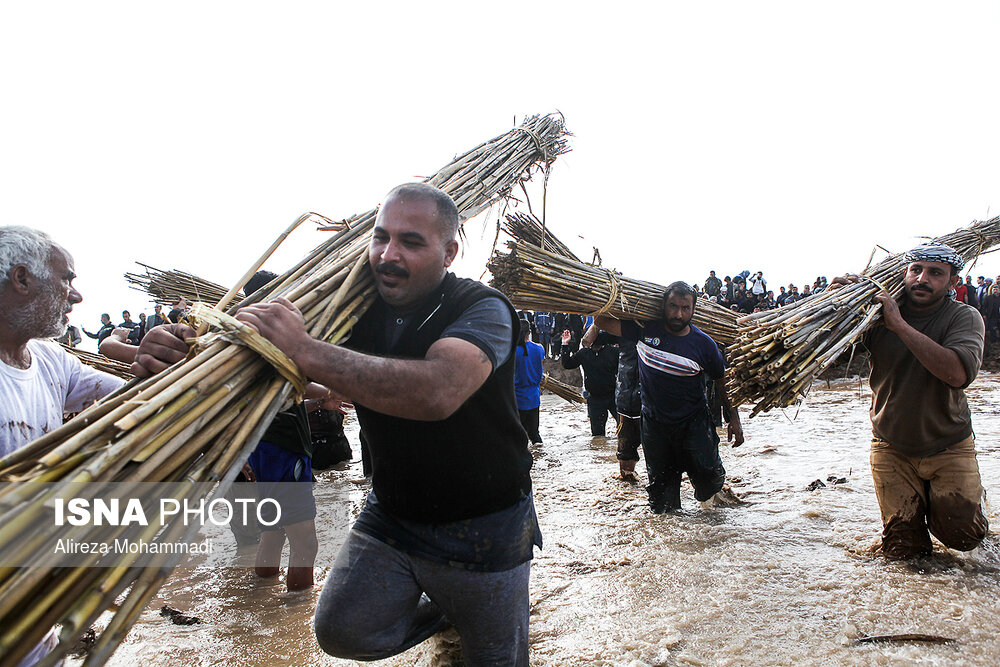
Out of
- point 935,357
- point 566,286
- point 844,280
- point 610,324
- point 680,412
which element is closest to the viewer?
point 935,357

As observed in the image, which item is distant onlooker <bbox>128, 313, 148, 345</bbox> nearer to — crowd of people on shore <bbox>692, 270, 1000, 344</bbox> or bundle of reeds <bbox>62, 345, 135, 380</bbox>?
bundle of reeds <bbox>62, 345, 135, 380</bbox>

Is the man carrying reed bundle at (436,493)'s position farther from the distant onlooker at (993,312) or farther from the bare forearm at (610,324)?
the distant onlooker at (993,312)

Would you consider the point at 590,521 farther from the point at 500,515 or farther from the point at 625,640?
the point at 500,515

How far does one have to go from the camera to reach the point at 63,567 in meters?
1.07

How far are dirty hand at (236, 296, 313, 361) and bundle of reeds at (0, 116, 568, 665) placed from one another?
0.03 m

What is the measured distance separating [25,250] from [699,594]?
3.14 m

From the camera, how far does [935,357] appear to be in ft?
10.0

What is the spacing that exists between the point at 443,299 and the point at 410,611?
39.1 inches

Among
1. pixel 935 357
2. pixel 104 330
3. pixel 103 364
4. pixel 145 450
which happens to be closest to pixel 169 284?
pixel 103 364

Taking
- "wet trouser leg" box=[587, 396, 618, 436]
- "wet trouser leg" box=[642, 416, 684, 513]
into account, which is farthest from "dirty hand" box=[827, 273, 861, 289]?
"wet trouser leg" box=[587, 396, 618, 436]

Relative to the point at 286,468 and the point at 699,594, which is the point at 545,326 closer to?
the point at 699,594

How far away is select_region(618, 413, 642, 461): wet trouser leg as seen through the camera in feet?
18.4

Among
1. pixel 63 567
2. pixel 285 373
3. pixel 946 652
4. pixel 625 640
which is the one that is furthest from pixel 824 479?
pixel 63 567

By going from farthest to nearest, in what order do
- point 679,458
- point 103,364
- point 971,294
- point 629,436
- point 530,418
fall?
point 971,294 → point 530,418 → point 629,436 → point 679,458 → point 103,364
